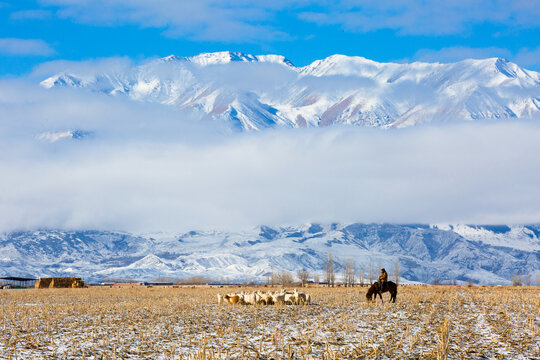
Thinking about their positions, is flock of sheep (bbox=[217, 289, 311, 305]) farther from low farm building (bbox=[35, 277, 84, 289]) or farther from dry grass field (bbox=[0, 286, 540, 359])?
low farm building (bbox=[35, 277, 84, 289])

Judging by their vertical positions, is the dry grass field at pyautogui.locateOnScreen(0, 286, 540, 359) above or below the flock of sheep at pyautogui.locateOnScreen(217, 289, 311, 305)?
below

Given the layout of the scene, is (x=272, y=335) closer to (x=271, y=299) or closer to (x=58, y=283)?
(x=271, y=299)

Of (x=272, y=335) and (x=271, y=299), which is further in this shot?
(x=271, y=299)

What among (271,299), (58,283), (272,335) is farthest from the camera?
(58,283)

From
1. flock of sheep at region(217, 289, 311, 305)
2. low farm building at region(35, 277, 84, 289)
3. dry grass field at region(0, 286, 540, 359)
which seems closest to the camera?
dry grass field at region(0, 286, 540, 359)

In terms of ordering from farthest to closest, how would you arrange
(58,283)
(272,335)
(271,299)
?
(58,283) < (271,299) < (272,335)

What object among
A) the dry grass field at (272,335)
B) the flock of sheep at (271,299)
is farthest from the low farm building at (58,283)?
the dry grass field at (272,335)

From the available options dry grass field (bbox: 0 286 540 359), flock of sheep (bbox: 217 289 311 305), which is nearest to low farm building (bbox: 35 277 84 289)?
flock of sheep (bbox: 217 289 311 305)

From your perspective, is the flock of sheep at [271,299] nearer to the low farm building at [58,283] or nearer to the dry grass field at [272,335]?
the dry grass field at [272,335]

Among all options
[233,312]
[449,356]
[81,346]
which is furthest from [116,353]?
[233,312]

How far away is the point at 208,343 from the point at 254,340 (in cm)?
204

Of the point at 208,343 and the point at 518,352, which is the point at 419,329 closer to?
the point at 518,352

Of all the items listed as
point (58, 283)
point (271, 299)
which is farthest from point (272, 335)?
point (58, 283)

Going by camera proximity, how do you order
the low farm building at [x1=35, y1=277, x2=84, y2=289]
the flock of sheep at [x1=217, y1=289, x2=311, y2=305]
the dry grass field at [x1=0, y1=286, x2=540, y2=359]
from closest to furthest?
1. the dry grass field at [x1=0, y1=286, x2=540, y2=359]
2. the flock of sheep at [x1=217, y1=289, x2=311, y2=305]
3. the low farm building at [x1=35, y1=277, x2=84, y2=289]
